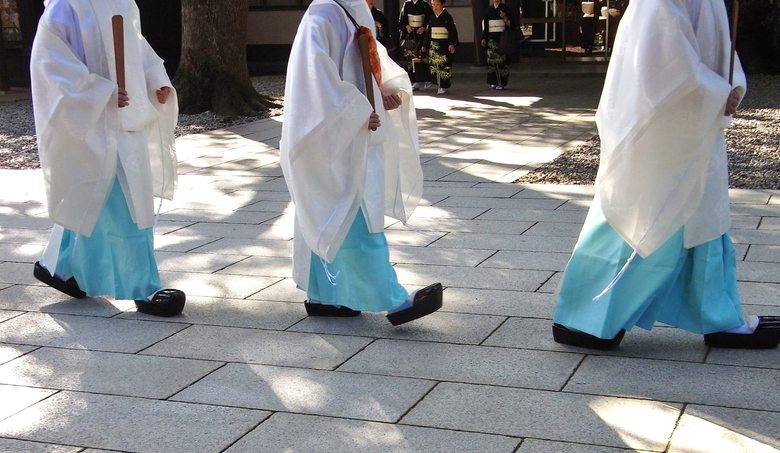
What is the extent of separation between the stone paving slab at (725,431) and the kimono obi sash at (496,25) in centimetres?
A: 1185

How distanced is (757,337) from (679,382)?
0.51 metres

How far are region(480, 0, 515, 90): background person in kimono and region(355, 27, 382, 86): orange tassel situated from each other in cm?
1061

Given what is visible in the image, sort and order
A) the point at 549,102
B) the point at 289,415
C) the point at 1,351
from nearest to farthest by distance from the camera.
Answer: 1. the point at 289,415
2. the point at 1,351
3. the point at 549,102

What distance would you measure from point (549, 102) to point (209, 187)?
666 centimetres

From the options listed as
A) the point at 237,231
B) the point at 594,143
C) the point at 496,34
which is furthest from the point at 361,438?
the point at 496,34

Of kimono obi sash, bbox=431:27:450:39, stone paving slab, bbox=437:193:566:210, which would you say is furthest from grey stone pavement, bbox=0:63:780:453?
kimono obi sash, bbox=431:27:450:39

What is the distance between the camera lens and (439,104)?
1372 centimetres

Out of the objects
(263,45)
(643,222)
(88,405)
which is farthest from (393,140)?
(263,45)

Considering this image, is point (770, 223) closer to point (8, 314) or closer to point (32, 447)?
point (8, 314)

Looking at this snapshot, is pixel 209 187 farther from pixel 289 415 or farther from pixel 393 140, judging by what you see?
pixel 289 415

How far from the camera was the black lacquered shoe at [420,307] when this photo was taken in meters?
4.46

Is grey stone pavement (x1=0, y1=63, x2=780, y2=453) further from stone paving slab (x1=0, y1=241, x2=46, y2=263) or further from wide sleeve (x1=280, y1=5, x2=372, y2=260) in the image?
wide sleeve (x1=280, y1=5, x2=372, y2=260)

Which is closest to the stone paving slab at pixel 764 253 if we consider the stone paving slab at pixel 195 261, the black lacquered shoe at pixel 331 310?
the black lacquered shoe at pixel 331 310

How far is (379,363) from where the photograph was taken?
4098mm
